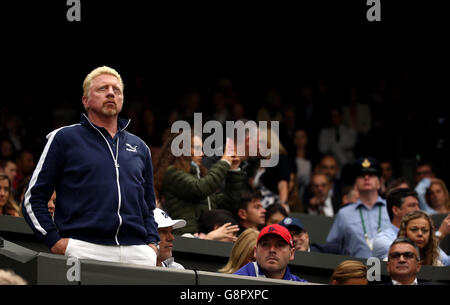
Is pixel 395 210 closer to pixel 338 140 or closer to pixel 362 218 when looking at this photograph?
pixel 362 218

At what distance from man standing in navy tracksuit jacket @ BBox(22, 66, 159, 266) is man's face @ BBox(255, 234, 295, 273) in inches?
38.4

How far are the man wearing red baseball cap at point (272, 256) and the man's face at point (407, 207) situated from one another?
8.75 feet

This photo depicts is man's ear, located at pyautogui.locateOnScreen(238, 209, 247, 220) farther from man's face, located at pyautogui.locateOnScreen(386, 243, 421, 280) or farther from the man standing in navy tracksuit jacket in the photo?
the man standing in navy tracksuit jacket

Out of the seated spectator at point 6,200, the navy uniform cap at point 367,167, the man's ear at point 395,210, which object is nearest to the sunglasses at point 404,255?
the man's ear at point 395,210

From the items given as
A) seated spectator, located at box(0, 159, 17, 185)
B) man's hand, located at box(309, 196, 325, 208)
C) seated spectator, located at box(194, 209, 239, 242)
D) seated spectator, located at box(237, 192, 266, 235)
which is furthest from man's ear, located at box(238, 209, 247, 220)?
seated spectator, located at box(0, 159, 17, 185)

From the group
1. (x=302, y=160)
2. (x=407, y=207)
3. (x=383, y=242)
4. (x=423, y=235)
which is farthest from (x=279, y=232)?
(x=302, y=160)

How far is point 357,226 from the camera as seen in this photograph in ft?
30.7

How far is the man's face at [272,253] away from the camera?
21.6ft

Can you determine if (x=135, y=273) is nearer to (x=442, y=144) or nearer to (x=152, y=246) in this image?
(x=152, y=246)

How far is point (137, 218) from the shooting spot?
585 cm

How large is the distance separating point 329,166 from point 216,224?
191 inches

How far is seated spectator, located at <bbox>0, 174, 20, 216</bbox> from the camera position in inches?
352

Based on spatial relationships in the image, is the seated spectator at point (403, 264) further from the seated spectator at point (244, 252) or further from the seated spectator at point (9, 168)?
the seated spectator at point (9, 168)
